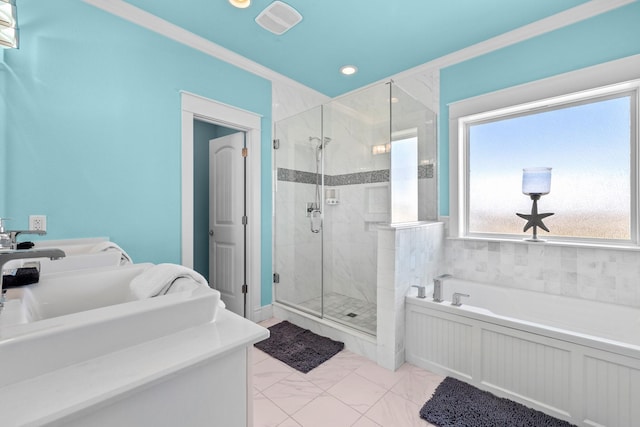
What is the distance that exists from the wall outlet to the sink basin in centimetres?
92

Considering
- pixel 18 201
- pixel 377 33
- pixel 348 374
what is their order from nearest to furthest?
pixel 18 201 → pixel 348 374 → pixel 377 33

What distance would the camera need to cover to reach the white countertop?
0.48m

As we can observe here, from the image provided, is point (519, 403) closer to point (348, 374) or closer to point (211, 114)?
point (348, 374)

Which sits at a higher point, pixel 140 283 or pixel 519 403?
pixel 140 283

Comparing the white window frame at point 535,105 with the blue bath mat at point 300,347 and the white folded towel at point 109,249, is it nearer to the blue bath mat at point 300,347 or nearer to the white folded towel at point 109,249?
the blue bath mat at point 300,347

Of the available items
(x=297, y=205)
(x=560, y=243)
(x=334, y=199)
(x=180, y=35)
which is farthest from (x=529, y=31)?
(x=180, y=35)

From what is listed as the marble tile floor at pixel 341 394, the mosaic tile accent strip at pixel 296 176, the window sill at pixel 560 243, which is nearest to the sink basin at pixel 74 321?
the marble tile floor at pixel 341 394

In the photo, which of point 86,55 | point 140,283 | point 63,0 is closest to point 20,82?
point 86,55

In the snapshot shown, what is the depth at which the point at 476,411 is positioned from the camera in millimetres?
1586

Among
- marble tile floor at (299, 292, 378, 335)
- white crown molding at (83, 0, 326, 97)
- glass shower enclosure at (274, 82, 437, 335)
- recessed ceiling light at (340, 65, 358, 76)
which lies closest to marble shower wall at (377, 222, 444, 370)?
marble tile floor at (299, 292, 378, 335)

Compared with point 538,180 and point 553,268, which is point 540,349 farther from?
point 538,180

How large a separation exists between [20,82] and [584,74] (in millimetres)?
3706

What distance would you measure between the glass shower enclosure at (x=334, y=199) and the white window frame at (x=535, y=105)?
21 centimetres

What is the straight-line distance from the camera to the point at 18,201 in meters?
1.62
